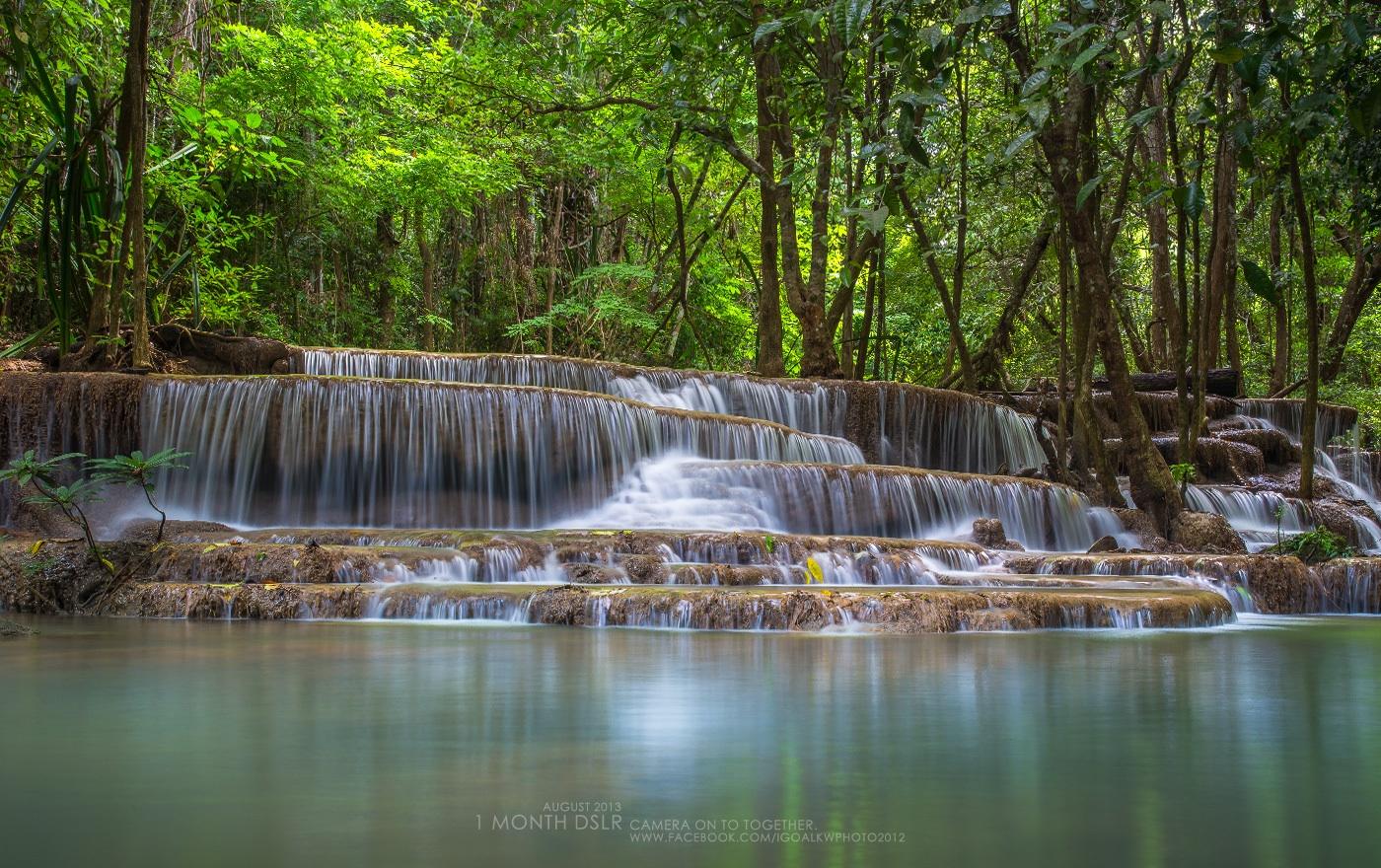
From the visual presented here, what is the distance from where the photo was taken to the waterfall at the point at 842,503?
9.96 m

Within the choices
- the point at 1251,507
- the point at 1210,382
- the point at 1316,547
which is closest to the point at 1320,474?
the point at 1210,382

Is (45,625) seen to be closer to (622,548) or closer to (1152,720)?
(622,548)

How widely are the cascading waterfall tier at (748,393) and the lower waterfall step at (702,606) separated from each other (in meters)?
7.82

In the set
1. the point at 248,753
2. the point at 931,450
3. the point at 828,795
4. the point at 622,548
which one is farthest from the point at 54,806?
the point at 931,450

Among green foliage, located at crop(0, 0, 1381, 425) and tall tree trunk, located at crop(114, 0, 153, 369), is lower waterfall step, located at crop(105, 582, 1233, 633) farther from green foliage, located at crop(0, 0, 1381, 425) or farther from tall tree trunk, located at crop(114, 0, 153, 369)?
tall tree trunk, located at crop(114, 0, 153, 369)

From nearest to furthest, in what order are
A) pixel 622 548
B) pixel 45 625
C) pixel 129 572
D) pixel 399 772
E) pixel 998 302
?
1. pixel 399 772
2. pixel 45 625
3. pixel 129 572
4. pixel 622 548
5. pixel 998 302

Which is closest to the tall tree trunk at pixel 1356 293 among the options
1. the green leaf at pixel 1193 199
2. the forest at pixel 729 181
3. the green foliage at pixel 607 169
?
the forest at pixel 729 181

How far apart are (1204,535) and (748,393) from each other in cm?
580

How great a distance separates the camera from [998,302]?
21391mm

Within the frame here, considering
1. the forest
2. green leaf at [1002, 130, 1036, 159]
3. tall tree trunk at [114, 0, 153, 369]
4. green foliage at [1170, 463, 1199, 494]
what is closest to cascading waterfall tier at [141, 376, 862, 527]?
tall tree trunk at [114, 0, 153, 369]

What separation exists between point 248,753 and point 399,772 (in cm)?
40

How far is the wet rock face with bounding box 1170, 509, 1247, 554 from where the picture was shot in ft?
32.7

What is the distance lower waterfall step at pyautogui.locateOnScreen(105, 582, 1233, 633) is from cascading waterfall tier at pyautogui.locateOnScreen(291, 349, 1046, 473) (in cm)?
782

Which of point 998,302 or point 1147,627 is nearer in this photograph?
point 1147,627
